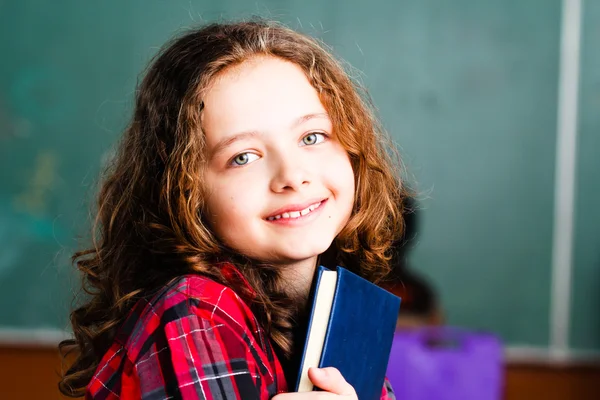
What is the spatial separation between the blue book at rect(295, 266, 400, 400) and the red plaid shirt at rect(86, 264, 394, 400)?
0.06m

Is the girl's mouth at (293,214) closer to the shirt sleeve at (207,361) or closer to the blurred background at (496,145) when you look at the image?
the shirt sleeve at (207,361)

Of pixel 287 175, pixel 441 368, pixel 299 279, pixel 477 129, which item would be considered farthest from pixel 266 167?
pixel 477 129

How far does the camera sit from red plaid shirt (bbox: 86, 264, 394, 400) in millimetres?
829

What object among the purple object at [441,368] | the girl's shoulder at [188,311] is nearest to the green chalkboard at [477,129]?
the purple object at [441,368]

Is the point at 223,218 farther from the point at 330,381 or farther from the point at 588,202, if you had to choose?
the point at 588,202

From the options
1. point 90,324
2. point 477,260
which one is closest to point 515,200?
point 477,260

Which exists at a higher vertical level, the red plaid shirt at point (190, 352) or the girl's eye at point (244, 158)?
the girl's eye at point (244, 158)

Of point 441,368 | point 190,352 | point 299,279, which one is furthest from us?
point 441,368

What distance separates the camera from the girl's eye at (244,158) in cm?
99

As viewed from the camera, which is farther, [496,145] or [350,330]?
[496,145]

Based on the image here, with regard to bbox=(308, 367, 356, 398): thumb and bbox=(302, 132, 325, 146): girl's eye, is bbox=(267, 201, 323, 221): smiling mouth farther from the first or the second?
bbox=(308, 367, 356, 398): thumb

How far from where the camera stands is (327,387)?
2.98 feet

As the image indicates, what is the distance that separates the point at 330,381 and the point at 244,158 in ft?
0.92

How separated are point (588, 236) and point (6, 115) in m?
2.66
